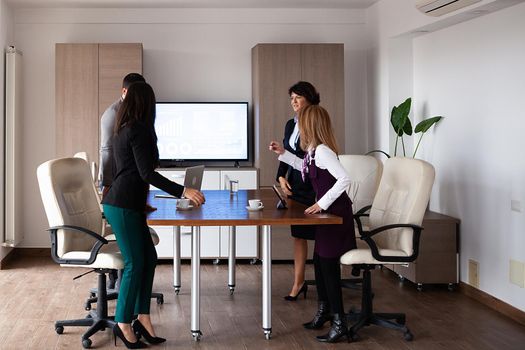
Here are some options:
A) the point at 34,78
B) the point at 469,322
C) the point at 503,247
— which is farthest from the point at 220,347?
the point at 34,78

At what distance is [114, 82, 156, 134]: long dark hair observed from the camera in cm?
457

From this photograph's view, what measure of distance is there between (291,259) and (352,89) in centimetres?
206

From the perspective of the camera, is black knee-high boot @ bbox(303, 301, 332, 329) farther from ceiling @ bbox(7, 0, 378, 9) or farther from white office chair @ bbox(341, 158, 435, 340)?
ceiling @ bbox(7, 0, 378, 9)

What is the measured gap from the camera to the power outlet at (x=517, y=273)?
5.62 m

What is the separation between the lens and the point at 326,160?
4.81 m

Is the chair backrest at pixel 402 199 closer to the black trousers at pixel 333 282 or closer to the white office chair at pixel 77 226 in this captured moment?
the black trousers at pixel 333 282

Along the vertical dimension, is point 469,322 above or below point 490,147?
below

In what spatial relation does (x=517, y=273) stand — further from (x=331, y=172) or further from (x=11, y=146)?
(x=11, y=146)

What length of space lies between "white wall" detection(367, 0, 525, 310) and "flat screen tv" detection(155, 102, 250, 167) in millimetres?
1573

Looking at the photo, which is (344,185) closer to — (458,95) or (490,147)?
(490,147)

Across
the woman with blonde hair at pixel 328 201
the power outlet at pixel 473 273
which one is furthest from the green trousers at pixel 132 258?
the power outlet at pixel 473 273

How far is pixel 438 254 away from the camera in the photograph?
660 centimetres

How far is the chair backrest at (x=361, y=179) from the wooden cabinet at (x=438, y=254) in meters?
0.52

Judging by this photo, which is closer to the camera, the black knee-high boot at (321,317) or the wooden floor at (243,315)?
the wooden floor at (243,315)
